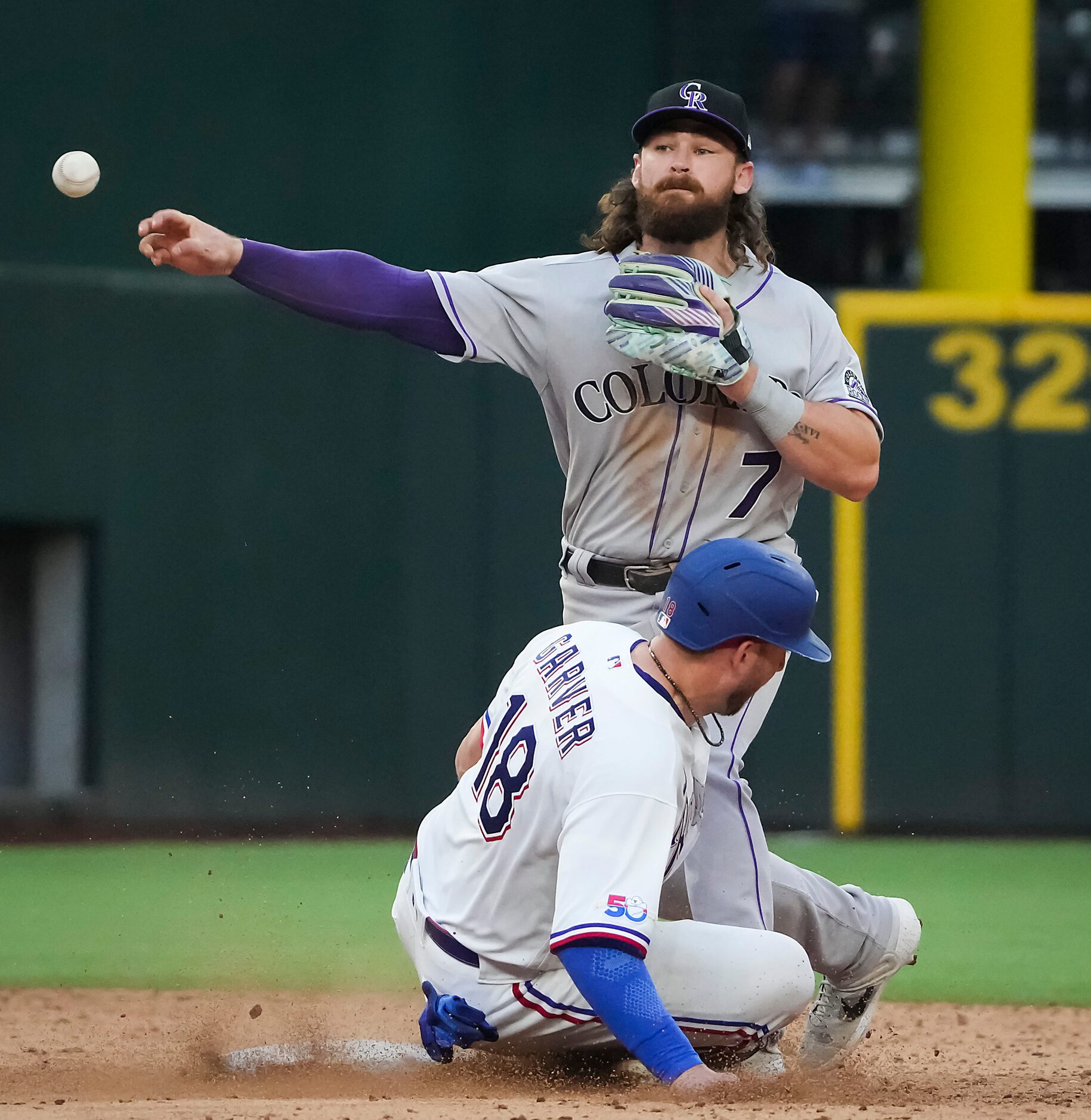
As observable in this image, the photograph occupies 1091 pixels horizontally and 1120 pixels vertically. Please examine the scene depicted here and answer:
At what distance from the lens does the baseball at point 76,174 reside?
3461 mm

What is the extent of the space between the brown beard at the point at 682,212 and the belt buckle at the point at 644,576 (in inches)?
25.7

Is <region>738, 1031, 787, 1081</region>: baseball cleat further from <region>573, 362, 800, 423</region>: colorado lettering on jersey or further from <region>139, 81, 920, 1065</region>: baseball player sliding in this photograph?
<region>573, 362, 800, 423</region>: colorado lettering on jersey

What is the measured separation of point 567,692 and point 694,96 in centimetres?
127

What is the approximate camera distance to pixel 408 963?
→ 4.71 meters

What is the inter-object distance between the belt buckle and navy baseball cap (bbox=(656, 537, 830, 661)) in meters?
0.44

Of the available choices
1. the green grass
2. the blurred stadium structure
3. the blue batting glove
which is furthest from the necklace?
the blurred stadium structure

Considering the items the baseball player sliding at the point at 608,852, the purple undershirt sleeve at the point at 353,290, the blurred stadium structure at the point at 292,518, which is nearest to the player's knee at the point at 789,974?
the baseball player sliding at the point at 608,852

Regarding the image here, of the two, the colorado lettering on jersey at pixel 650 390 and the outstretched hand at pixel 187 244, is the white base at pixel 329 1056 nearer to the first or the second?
the colorado lettering on jersey at pixel 650 390

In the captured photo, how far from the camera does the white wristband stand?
10.8 ft

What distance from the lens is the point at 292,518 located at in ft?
24.0

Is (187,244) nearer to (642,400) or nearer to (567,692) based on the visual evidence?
(642,400)

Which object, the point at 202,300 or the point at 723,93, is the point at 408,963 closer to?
the point at 723,93

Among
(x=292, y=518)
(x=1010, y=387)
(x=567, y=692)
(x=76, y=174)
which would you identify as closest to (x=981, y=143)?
(x=1010, y=387)

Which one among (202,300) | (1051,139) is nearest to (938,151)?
(1051,139)
